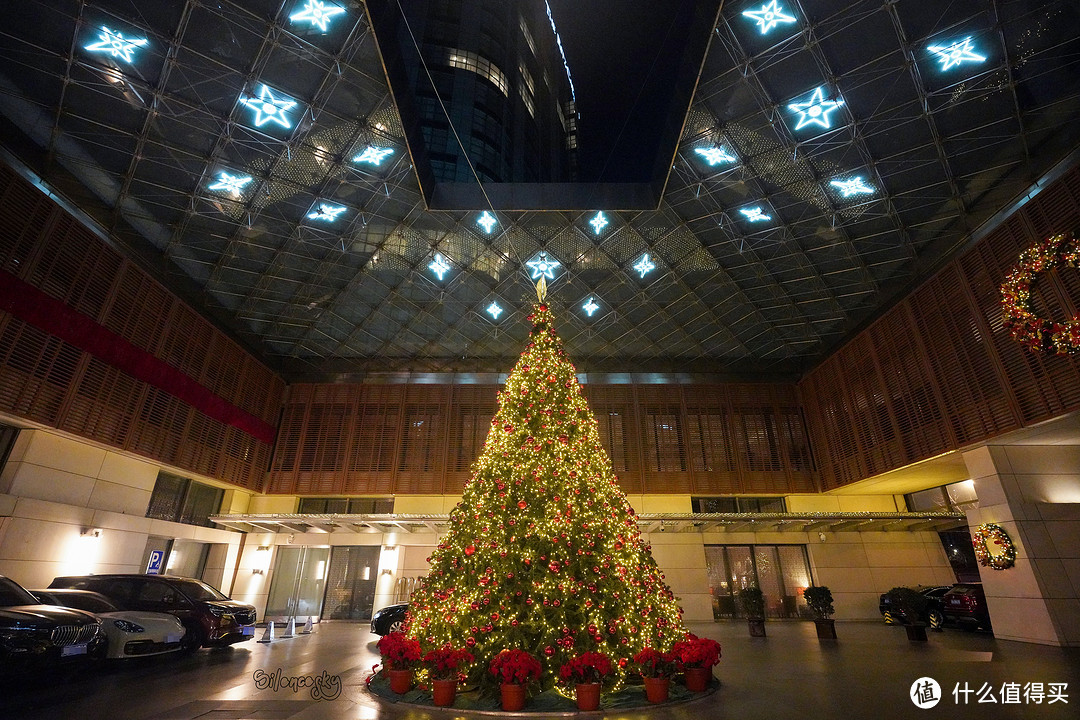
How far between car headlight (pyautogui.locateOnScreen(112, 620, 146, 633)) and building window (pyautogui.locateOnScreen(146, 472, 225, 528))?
9.02 m

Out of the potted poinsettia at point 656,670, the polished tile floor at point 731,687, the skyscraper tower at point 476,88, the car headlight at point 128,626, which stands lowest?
the polished tile floor at point 731,687

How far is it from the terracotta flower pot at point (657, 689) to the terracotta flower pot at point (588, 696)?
0.73 metres

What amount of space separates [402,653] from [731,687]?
459 centimetres

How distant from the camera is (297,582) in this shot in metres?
19.9

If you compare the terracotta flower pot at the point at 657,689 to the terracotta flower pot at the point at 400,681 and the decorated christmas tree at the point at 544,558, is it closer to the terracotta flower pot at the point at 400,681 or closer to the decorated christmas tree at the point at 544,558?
the decorated christmas tree at the point at 544,558

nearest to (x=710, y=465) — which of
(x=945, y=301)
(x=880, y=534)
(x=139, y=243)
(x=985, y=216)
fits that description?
(x=880, y=534)

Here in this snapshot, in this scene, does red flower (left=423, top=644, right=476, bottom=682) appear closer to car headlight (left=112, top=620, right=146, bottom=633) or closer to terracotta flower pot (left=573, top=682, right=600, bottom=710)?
terracotta flower pot (left=573, top=682, right=600, bottom=710)

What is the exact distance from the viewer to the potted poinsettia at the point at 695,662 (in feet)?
21.7

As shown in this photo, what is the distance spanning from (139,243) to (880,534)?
27.9 metres

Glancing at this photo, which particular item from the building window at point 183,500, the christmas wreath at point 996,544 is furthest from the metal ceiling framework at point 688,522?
the christmas wreath at point 996,544

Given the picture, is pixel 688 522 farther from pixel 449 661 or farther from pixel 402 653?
pixel 449 661

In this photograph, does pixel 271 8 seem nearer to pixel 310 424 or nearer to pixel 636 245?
pixel 636 245

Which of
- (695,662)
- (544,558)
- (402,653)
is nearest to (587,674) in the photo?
(544,558)

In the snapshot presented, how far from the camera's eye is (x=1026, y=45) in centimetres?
1008
